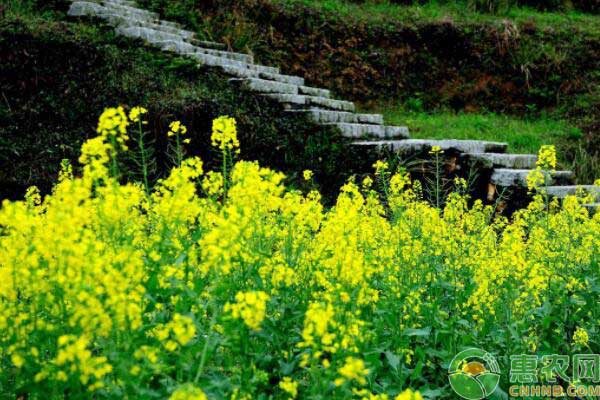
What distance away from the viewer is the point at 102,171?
8.45 ft

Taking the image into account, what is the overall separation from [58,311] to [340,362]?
115 centimetres

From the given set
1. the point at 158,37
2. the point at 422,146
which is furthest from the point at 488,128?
the point at 158,37

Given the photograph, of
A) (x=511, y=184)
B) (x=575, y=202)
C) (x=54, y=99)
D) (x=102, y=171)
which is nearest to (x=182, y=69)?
(x=54, y=99)

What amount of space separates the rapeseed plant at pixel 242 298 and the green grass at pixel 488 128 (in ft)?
18.0

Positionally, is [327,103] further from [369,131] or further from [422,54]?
[422,54]

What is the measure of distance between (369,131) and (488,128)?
2841 mm

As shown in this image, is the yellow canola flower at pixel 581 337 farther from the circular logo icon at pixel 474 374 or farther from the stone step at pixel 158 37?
the stone step at pixel 158 37

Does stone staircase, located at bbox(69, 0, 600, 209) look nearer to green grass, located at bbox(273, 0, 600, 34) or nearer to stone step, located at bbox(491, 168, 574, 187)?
stone step, located at bbox(491, 168, 574, 187)

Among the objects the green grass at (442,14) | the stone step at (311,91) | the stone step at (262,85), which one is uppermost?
the green grass at (442,14)

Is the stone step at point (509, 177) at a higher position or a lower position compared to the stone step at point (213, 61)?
lower

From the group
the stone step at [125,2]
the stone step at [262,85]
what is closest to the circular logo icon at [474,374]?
the stone step at [262,85]

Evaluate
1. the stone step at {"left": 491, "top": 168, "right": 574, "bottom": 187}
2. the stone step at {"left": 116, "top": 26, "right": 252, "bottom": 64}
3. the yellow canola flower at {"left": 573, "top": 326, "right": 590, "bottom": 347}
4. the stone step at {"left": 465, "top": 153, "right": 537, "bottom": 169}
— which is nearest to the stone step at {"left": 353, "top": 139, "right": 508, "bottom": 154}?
the stone step at {"left": 465, "top": 153, "right": 537, "bottom": 169}

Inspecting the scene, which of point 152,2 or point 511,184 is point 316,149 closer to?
point 511,184

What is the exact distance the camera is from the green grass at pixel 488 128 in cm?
973
